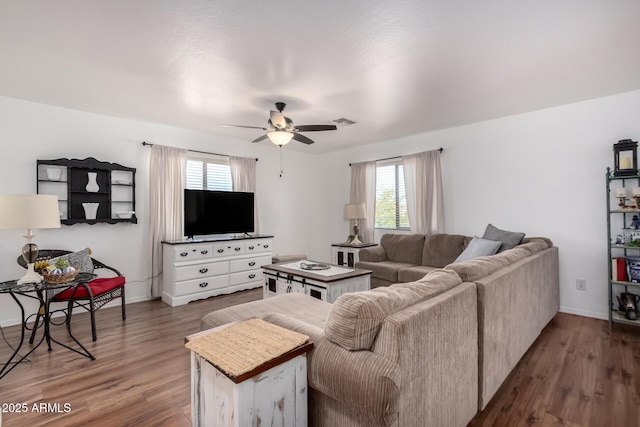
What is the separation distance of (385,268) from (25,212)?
3814 mm

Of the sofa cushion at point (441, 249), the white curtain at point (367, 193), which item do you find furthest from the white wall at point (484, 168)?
the white curtain at point (367, 193)

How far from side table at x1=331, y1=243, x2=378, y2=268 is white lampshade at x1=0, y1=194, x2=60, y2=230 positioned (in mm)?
3845

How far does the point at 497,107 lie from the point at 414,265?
7.60 ft

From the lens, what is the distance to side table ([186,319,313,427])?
3.57 feet

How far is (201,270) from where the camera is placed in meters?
4.28

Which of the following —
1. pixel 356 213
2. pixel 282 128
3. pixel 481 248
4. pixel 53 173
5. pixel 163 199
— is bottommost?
pixel 481 248

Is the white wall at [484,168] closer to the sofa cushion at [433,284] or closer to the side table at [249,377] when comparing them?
the sofa cushion at [433,284]

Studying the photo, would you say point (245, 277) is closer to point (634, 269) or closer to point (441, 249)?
point (441, 249)

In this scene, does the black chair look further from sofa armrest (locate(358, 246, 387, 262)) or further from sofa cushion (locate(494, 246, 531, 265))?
sofa cushion (locate(494, 246, 531, 265))

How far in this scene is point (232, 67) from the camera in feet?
8.66

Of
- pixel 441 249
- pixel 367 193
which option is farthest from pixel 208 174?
pixel 441 249

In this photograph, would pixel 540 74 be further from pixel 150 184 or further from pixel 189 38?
pixel 150 184

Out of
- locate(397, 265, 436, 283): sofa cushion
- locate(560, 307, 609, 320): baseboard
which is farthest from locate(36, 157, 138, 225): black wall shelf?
locate(560, 307, 609, 320): baseboard

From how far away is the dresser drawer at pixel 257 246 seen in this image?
482 centimetres
